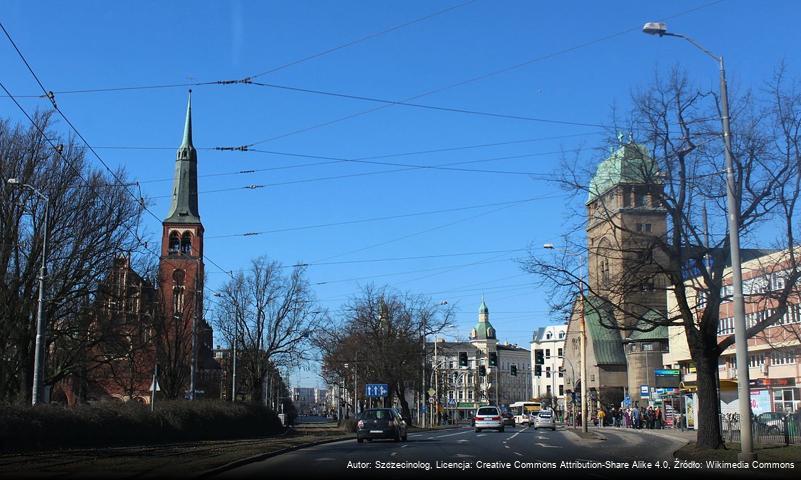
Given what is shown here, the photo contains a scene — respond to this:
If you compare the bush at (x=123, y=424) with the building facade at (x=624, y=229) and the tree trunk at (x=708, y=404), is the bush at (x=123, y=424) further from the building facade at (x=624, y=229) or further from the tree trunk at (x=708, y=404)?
the tree trunk at (x=708, y=404)

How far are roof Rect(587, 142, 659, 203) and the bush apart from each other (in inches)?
786

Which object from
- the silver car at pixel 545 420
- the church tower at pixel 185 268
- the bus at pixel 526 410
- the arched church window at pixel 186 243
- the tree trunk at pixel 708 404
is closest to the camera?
A: the tree trunk at pixel 708 404

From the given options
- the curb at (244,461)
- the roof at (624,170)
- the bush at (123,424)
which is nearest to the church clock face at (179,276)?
the bush at (123,424)

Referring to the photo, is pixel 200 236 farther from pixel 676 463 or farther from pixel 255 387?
pixel 676 463

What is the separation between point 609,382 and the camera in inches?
4459

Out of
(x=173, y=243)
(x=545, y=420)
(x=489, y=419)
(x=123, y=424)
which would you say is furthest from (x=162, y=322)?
(x=173, y=243)

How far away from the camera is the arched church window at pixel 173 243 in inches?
3292

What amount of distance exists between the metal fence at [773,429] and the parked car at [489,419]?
20.9 meters

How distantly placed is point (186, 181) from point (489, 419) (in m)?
41.6

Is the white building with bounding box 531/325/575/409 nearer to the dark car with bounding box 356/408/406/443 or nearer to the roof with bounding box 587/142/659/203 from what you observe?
the dark car with bounding box 356/408/406/443

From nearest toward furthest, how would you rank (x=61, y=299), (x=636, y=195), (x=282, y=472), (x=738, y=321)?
(x=282, y=472), (x=738, y=321), (x=636, y=195), (x=61, y=299)

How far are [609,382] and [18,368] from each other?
90153mm

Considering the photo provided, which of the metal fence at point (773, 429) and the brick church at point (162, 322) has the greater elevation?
the brick church at point (162, 322)

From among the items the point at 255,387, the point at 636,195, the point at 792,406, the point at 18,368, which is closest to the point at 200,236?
the point at 255,387
